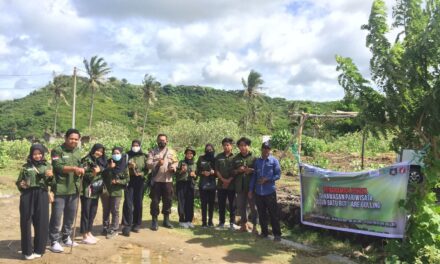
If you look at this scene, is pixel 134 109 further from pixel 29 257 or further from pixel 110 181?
pixel 29 257

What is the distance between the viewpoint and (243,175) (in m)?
8.69

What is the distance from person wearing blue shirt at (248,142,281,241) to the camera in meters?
8.20

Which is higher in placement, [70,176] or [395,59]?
[395,59]

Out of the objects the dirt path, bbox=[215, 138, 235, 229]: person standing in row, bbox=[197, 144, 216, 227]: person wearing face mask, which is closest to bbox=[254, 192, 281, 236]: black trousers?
the dirt path

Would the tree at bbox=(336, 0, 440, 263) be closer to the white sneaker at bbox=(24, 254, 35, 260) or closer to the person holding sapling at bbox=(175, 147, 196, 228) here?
the person holding sapling at bbox=(175, 147, 196, 228)

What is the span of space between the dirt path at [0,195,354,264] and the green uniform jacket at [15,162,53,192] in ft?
3.41

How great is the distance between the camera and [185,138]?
130 feet

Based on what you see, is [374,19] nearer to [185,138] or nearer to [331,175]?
[331,175]

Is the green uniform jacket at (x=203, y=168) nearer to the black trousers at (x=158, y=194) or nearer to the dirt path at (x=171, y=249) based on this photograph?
the black trousers at (x=158, y=194)

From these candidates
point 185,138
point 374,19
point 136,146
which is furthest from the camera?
point 185,138

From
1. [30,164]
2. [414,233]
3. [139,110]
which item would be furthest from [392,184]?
[139,110]

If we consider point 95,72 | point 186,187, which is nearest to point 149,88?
point 95,72

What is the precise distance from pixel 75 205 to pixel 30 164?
1006 mm

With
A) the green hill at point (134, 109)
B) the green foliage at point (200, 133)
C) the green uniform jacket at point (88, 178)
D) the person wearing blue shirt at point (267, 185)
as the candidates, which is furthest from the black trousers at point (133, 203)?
the green hill at point (134, 109)
